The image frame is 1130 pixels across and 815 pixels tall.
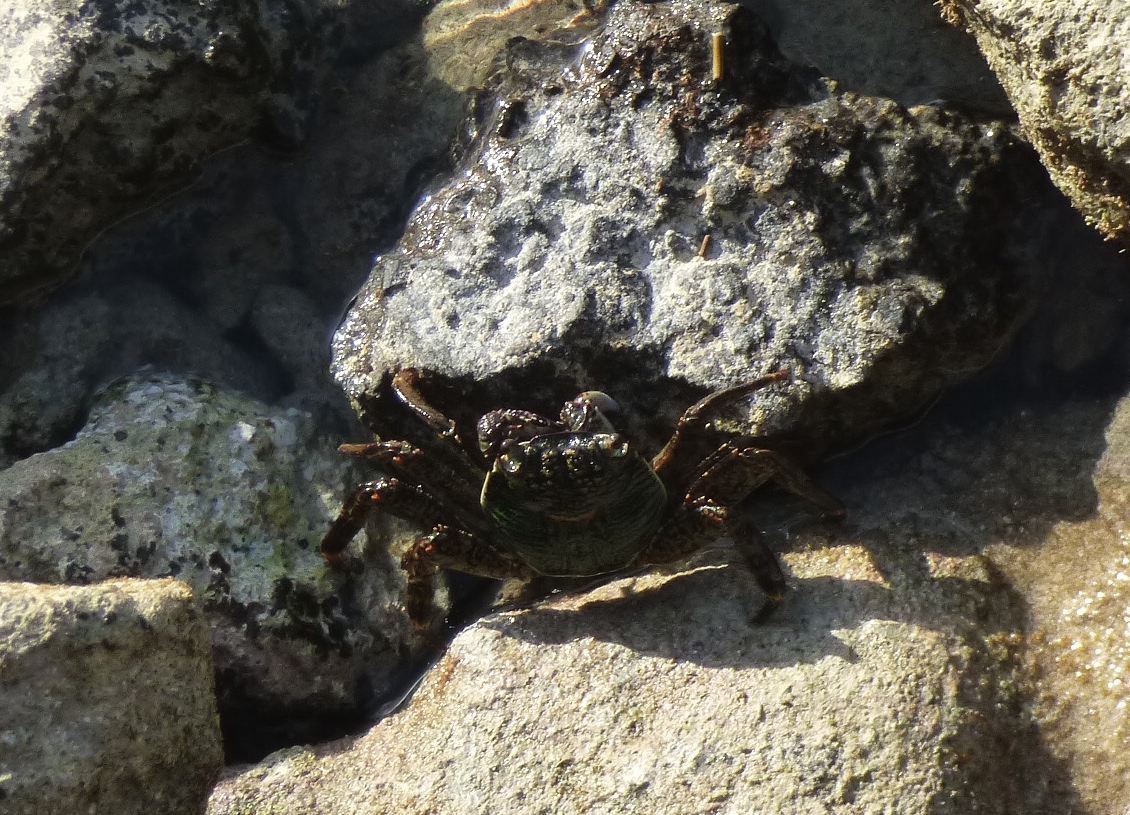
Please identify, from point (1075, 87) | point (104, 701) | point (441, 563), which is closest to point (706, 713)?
point (441, 563)

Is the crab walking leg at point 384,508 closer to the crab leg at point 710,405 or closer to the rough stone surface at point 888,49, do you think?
the crab leg at point 710,405

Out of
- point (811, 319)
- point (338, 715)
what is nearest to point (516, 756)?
point (338, 715)

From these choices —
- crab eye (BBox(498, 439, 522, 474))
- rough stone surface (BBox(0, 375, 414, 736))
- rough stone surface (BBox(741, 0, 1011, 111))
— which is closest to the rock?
rough stone surface (BBox(0, 375, 414, 736))

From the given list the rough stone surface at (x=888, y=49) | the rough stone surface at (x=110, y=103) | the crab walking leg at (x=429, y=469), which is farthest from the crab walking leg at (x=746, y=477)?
the rough stone surface at (x=110, y=103)

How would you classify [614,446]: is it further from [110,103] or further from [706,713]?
[110,103]

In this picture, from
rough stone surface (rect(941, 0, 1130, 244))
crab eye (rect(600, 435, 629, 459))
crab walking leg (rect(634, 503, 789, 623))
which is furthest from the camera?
crab walking leg (rect(634, 503, 789, 623))

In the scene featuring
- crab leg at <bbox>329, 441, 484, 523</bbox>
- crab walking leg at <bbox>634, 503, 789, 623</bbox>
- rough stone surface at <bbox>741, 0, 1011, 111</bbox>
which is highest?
rough stone surface at <bbox>741, 0, 1011, 111</bbox>

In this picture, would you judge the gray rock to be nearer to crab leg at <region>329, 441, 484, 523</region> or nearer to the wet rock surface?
the wet rock surface

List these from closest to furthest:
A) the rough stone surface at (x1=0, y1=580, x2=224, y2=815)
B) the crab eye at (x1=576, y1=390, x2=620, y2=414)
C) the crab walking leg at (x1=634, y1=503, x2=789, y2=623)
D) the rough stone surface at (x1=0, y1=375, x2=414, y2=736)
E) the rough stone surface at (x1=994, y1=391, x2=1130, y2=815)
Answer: the rough stone surface at (x1=0, y1=580, x2=224, y2=815) → the rough stone surface at (x1=994, y1=391, x2=1130, y2=815) → the crab walking leg at (x1=634, y1=503, x2=789, y2=623) → the crab eye at (x1=576, y1=390, x2=620, y2=414) → the rough stone surface at (x1=0, y1=375, x2=414, y2=736)
